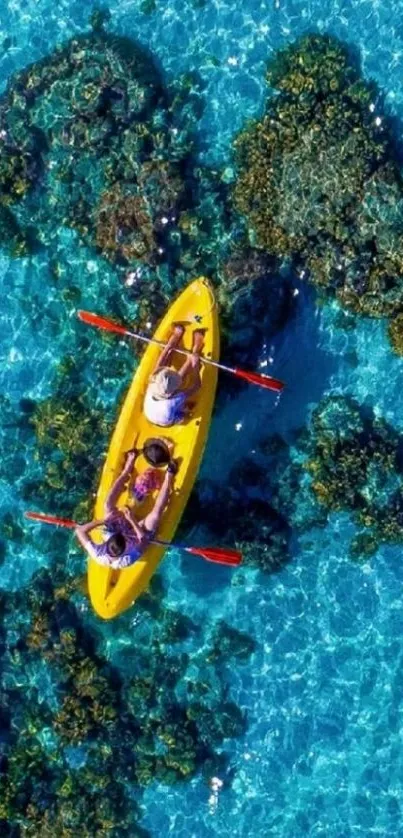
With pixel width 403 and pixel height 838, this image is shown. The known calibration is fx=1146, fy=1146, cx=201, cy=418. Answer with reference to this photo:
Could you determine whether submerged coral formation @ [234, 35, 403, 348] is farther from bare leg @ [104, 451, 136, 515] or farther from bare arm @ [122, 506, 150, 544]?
bare arm @ [122, 506, 150, 544]

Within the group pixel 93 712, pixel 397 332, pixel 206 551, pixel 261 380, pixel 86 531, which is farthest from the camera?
pixel 93 712

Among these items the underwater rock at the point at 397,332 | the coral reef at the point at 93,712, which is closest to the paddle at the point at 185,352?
the underwater rock at the point at 397,332

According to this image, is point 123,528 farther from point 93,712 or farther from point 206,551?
point 93,712

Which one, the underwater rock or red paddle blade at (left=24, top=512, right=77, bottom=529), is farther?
the underwater rock

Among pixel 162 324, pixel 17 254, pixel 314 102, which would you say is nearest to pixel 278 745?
pixel 162 324

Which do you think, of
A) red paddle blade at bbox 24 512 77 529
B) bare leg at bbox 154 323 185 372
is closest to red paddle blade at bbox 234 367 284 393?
bare leg at bbox 154 323 185 372

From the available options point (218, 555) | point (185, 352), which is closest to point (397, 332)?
point (185, 352)
